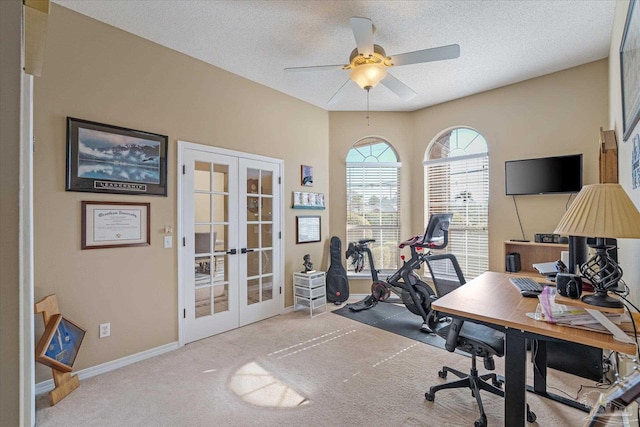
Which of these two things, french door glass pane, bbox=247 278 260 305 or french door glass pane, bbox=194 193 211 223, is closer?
french door glass pane, bbox=194 193 211 223

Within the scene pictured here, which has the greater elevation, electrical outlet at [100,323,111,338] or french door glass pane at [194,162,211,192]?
french door glass pane at [194,162,211,192]

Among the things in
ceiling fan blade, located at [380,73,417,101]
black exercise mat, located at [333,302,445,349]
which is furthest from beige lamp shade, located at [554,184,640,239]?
black exercise mat, located at [333,302,445,349]

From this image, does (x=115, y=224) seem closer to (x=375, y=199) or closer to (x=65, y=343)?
(x=65, y=343)

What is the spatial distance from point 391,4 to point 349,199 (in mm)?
2944

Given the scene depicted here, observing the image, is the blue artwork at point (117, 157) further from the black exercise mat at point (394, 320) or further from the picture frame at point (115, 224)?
the black exercise mat at point (394, 320)

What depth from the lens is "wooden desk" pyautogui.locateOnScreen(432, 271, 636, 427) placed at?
132cm

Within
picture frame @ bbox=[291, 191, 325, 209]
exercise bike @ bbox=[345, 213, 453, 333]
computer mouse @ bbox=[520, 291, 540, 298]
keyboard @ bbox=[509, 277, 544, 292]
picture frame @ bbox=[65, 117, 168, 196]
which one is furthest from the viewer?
picture frame @ bbox=[291, 191, 325, 209]

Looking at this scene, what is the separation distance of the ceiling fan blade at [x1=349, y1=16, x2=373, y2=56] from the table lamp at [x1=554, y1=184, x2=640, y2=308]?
1.72 metres

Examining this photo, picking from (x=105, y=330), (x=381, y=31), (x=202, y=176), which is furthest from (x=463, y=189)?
(x=105, y=330)

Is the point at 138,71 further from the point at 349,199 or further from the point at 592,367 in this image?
the point at 592,367

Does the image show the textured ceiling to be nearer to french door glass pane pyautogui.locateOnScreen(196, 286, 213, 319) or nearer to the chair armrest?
the chair armrest

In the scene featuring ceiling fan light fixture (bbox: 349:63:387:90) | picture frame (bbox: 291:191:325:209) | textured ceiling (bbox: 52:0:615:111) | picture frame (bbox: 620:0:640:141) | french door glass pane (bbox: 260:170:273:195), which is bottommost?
picture frame (bbox: 291:191:325:209)

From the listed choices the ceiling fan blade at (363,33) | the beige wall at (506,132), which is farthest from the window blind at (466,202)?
the ceiling fan blade at (363,33)

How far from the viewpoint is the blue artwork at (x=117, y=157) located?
8.30 ft
